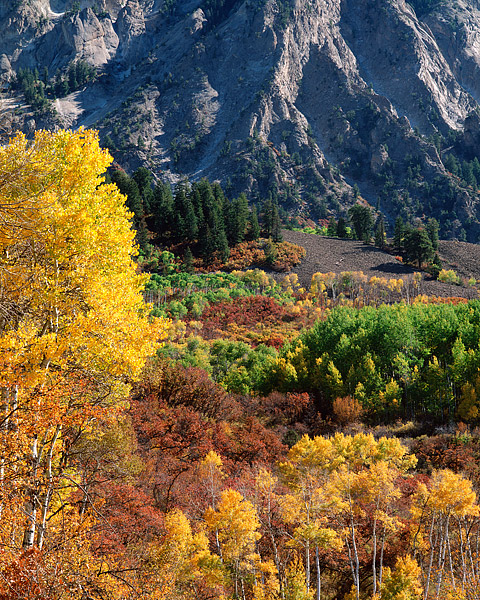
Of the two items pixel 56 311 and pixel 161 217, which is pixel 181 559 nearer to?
pixel 56 311

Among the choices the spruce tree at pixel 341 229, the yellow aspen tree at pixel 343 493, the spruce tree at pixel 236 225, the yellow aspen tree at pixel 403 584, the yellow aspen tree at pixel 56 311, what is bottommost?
the yellow aspen tree at pixel 403 584

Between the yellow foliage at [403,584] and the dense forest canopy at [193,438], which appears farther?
the yellow foliage at [403,584]

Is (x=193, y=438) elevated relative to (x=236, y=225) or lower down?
lower down

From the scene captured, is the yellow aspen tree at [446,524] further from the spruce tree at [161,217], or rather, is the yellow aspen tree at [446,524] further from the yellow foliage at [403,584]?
the spruce tree at [161,217]

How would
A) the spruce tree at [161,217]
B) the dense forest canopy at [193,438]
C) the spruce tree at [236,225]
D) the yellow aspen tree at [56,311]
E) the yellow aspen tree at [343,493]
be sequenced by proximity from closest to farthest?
the yellow aspen tree at [56,311]
the dense forest canopy at [193,438]
the yellow aspen tree at [343,493]
the spruce tree at [161,217]
the spruce tree at [236,225]

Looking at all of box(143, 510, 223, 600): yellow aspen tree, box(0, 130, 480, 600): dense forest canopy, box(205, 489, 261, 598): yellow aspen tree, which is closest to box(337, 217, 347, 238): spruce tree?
box(0, 130, 480, 600): dense forest canopy

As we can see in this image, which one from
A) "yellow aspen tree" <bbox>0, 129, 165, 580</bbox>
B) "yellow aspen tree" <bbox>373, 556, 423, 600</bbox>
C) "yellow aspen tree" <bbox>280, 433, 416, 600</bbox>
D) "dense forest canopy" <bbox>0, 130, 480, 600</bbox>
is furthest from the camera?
"yellow aspen tree" <bbox>280, 433, 416, 600</bbox>

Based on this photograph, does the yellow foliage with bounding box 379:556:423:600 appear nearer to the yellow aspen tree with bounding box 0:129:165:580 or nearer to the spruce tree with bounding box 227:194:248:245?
the yellow aspen tree with bounding box 0:129:165:580

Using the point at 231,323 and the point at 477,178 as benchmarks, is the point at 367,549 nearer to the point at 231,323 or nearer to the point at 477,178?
the point at 231,323

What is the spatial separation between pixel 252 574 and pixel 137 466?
6.11 m

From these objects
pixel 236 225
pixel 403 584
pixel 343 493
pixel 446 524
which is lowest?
pixel 403 584

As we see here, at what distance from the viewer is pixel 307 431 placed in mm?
34594


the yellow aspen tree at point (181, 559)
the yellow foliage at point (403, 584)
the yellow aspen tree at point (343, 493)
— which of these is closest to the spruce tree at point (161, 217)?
the yellow aspen tree at point (343, 493)

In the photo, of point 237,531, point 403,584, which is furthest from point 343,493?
point 237,531
